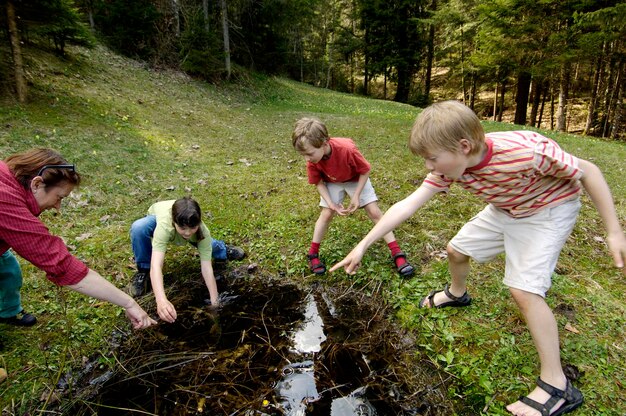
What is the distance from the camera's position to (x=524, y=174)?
1.96m

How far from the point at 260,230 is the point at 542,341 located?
319 cm

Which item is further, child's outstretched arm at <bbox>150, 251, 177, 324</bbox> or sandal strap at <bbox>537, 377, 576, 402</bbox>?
child's outstretched arm at <bbox>150, 251, 177, 324</bbox>

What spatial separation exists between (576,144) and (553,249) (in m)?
10.2

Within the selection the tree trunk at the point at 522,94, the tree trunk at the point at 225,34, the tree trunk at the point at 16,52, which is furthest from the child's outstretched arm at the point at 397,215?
the tree trunk at the point at 522,94

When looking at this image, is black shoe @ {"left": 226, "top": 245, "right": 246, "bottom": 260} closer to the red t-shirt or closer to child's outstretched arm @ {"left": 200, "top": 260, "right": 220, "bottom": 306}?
child's outstretched arm @ {"left": 200, "top": 260, "right": 220, "bottom": 306}

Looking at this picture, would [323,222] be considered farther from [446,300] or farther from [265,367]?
[265,367]

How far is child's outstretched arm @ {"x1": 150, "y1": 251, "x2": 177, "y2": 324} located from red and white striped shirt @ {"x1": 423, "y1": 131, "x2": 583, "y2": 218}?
229 centimetres

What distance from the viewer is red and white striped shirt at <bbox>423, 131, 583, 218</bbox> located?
74.9 inches

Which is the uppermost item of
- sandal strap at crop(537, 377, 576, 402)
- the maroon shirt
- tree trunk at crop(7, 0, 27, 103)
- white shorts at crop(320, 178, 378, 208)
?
tree trunk at crop(7, 0, 27, 103)

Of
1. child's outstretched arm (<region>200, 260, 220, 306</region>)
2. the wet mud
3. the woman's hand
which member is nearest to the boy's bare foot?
the wet mud

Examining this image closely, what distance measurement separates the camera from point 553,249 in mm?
2027

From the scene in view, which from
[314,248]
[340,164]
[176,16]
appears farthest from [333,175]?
[176,16]

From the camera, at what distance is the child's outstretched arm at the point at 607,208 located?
1.86 m

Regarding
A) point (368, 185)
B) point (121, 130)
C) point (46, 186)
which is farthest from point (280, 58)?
point (46, 186)
